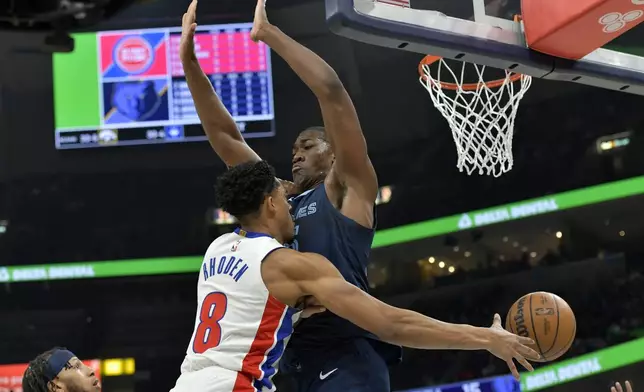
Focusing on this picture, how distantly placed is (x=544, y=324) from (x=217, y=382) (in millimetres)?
1390

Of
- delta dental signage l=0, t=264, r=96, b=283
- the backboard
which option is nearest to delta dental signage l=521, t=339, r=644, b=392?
delta dental signage l=0, t=264, r=96, b=283

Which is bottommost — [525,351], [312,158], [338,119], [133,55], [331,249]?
[525,351]

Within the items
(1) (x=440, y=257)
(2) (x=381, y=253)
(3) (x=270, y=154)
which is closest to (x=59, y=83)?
(3) (x=270, y=154)

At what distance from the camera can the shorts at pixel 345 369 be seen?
328 cm

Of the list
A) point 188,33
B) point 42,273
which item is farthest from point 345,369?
point 42,273

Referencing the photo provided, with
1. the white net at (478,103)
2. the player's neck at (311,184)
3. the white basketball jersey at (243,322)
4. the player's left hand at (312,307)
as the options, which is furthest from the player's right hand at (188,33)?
the white net at (478,103)

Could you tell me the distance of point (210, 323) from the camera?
3.06 m

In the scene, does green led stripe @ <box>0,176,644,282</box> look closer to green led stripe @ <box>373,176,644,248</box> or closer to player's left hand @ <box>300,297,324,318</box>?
green led stripe @ <box>373,176,644,248</box>

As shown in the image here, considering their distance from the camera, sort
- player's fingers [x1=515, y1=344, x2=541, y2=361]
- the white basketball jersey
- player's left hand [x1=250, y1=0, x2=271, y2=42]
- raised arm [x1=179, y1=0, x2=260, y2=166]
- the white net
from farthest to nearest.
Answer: the white net < raised arm [x1=179, y1=0, x2=260, y2=166] < player's left hand [x1=250, y1=0, x2=271, y2=42] < the white basketball jersey < player's fingers [x1=515, y1=344, x2=541, y2=361]

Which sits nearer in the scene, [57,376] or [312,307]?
[312,307]

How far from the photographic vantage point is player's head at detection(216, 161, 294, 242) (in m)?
3.19

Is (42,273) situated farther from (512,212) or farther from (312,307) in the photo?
(312,307)

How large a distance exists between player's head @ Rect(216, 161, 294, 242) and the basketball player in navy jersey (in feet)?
0.83

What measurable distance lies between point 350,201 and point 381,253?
561 centimetres
